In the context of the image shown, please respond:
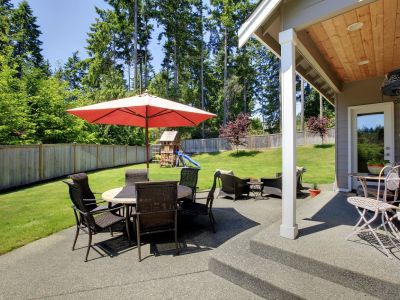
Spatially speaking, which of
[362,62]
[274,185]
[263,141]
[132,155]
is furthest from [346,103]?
[263,141]

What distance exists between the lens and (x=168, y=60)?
2794 centimetres

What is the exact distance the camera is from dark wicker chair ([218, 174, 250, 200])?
5.93m

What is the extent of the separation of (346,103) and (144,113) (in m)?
4.97

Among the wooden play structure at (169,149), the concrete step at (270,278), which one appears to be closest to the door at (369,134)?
the concrete step at (270,278)

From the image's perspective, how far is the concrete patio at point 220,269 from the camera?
2174mm

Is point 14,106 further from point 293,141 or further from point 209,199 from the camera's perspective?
point 293,141

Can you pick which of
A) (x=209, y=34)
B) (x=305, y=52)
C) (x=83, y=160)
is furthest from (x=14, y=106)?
(x=209, y=34)

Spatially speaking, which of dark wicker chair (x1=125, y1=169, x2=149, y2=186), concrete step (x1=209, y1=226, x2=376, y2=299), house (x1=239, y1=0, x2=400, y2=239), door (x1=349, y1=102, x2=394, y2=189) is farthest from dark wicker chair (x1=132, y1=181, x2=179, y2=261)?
door (x1=349, y1=102, x2=394, y2=189)

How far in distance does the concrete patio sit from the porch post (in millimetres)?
226

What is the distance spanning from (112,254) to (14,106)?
34.9 ft

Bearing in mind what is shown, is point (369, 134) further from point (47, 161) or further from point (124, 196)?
point (47, 161)

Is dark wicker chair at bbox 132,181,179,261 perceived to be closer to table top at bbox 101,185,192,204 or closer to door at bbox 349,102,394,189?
table top at bbox 101,185,192,204

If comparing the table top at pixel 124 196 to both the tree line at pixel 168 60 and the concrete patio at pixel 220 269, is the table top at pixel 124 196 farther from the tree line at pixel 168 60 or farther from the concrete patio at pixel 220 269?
the tree line at pixel 168 60

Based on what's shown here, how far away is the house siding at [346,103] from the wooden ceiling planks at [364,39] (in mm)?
→ 598
